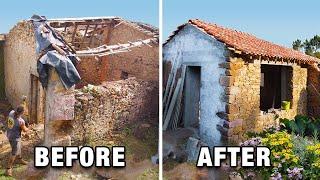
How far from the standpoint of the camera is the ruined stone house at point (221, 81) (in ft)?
21.8

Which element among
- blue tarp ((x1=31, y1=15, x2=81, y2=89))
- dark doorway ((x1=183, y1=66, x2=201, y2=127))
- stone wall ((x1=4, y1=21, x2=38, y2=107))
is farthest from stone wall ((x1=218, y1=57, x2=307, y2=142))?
stone wall ((x1=4, y1=21, x2=38, y2=107))

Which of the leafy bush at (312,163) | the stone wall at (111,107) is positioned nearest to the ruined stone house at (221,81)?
the stone wall at (111,107)

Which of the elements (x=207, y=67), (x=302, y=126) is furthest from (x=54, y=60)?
(x=302, y=126)

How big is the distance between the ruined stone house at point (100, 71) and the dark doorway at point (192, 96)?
0.67 meters

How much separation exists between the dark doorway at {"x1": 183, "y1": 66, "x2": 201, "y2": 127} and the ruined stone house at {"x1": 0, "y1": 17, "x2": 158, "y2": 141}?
0.67 metres

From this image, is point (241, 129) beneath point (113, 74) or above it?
beneath

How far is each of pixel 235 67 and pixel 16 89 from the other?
4.73 meters

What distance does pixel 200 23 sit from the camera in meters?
7.64

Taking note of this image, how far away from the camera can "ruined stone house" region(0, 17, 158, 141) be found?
692 cm

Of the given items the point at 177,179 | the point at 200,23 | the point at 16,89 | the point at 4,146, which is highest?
the point at 200,23

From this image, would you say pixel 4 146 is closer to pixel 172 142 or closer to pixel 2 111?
pixel 2 111

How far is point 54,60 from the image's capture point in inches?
243

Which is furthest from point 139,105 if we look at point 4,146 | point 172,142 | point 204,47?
point 4,146

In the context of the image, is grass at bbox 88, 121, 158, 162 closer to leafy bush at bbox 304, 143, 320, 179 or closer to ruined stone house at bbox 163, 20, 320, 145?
ruined stone house at bbox 163, 20, 320, 145
